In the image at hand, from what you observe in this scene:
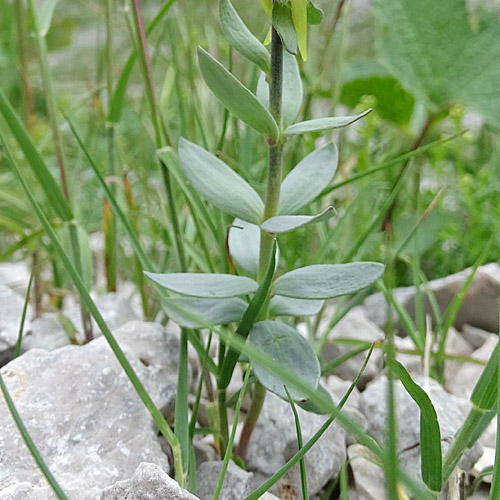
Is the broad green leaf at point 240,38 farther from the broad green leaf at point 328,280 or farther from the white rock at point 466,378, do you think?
the white rock at point 466,378

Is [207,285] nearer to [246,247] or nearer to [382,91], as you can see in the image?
[246,247]

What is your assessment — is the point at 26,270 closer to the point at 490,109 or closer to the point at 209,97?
the point at 209,97

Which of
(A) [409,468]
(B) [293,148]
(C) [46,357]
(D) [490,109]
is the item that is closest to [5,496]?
(C) [46,357]

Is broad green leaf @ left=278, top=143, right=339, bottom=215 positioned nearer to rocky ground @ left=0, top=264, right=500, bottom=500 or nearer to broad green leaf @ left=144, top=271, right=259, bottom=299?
broad green leaf @ left=144, top=271, right=259, bottom=299

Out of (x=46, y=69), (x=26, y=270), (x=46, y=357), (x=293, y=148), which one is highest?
(x=46, y=69)

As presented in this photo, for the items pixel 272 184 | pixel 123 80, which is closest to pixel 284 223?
pixel 272 184
